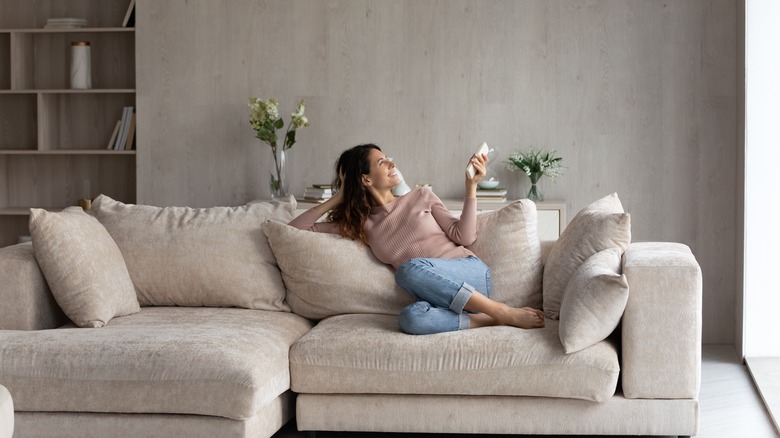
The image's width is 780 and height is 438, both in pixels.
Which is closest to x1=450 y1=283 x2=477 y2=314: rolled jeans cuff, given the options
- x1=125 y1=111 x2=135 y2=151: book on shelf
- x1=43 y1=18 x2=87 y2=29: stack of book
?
x1=125 y1=111 x2=135 y2=151: book on shelf

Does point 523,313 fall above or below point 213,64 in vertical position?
below

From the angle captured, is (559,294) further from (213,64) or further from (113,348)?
(213,64)

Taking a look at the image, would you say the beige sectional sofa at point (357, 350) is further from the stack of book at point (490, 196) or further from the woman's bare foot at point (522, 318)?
the stack of book at point (490, 196)

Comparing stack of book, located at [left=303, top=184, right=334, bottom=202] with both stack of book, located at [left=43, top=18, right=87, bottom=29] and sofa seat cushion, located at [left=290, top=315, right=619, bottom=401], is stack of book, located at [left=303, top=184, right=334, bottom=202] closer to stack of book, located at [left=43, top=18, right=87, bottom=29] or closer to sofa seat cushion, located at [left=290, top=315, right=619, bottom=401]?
stack of book, located at [left=43, top=18, right=87, bottom=29]

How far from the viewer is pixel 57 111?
5754 mm

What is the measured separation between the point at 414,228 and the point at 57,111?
9.06ft

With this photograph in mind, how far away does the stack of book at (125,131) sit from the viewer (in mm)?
5570

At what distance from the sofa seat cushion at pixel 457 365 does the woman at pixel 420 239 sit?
95 millimetres

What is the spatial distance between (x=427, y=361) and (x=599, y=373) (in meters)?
0.53

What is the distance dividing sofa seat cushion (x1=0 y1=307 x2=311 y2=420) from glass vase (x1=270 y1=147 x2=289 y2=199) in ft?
6.64

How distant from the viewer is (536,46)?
17.2ft

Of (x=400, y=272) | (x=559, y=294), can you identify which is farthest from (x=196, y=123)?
(x=559, y=294)

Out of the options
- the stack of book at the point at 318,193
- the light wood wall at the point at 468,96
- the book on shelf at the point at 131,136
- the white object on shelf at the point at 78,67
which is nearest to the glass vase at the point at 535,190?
the light wood wall at the point at 468,96

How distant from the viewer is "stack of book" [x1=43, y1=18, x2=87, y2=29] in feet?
18.1
